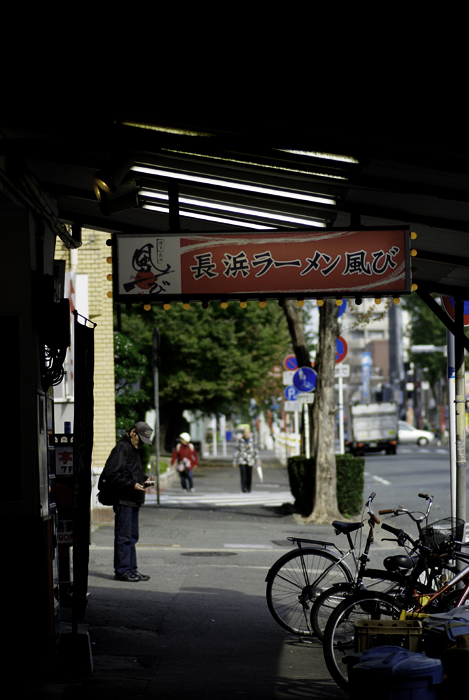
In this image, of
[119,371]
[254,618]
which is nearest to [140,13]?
[254,618]

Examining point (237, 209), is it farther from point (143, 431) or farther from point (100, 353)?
point (100, 353)

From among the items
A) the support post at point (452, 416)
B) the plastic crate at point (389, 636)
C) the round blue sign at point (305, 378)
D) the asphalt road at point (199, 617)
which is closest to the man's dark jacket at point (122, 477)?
the asphalt road at point (199, 617)

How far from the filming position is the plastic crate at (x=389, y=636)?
550cm

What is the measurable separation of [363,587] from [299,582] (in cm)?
154

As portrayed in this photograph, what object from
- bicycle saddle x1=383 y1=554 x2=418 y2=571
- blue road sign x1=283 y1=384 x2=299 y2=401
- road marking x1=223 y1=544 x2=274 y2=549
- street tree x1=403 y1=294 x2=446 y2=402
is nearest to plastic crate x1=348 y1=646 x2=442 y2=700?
bicycle saddle x1=383 y1=554 x2=418 y2=571

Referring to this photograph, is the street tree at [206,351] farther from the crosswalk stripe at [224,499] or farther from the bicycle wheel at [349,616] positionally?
the bicycle wheel at [349,616]

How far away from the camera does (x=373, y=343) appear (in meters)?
128

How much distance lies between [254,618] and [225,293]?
150 inches

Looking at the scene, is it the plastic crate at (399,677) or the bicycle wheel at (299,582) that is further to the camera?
the bicycle wheel at (299,582)

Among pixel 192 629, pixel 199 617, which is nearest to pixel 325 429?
pixel 199 617

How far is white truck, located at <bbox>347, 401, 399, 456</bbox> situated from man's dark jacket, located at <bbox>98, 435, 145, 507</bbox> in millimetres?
38192

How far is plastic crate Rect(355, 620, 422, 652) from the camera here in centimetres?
550

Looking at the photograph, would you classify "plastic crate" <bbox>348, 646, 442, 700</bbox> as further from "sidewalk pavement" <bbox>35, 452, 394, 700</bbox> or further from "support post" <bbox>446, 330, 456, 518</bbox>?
"support post" <bbox>446, 330, 456, 518</bbox>

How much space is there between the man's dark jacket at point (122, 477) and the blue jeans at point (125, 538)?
0.11 metres
